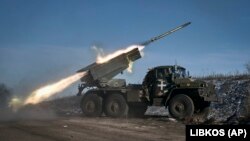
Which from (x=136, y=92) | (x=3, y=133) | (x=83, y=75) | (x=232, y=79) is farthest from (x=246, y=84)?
(x=3, y=133)

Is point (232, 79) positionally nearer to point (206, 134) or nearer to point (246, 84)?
point (246, 84)

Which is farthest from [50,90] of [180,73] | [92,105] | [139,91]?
[180,73]

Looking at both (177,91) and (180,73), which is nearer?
(177,91)

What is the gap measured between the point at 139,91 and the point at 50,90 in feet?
20.1

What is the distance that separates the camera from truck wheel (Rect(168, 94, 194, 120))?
20.9 metres

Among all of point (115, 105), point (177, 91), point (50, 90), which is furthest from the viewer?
point (50, 90)

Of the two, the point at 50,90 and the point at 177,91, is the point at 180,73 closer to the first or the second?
the point at 177,91

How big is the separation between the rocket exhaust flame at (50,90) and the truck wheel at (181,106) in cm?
635

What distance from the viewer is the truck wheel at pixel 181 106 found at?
20.9 metres

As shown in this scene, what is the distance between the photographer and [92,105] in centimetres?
2512

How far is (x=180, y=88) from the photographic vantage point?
21672 mm

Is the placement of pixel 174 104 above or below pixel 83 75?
below

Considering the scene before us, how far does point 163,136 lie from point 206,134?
14.6 feet

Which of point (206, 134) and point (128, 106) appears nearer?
point (206, 134)
